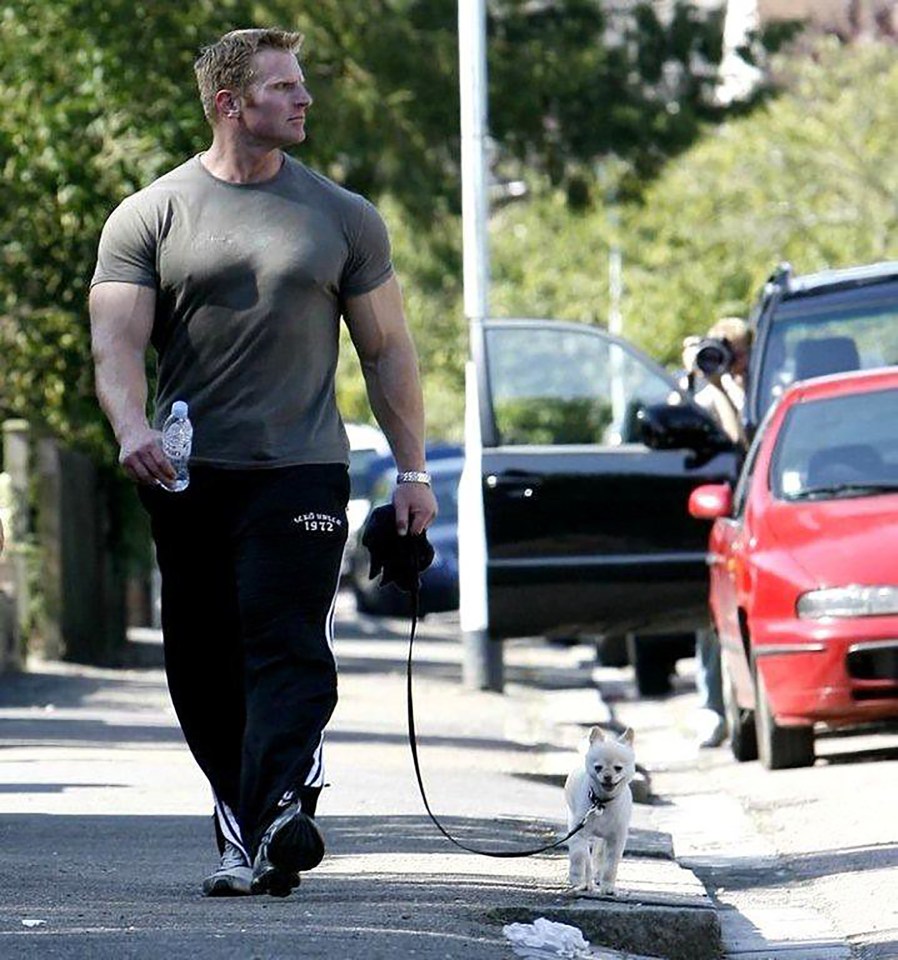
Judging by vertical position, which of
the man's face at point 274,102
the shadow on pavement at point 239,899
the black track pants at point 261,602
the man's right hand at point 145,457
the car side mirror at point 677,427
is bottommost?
the shadow on pavement at point 239,899

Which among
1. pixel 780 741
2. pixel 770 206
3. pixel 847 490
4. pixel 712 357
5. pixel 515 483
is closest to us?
pixel 780 741

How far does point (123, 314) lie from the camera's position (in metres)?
6.64

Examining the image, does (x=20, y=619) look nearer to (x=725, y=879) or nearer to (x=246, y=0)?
(x=246, y=0)

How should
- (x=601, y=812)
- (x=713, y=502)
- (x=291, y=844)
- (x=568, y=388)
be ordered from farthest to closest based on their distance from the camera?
(x=568, y=388) < (x=713, y=502) < (x=601, y=812) < (x=291, y=844)

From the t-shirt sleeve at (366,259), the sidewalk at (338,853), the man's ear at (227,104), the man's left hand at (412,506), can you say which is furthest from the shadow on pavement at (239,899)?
the man's ear at (227,104)

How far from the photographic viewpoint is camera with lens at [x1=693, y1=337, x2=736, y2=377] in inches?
549

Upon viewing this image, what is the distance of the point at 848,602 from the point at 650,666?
6.40 m

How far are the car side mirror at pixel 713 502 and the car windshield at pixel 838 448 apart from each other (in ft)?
2.09

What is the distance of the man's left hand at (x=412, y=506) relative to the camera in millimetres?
6836

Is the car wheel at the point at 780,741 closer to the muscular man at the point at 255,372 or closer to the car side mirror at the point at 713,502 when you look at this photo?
the car side mirror at the point at 713,502

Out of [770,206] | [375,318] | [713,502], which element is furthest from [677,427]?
[770,206]

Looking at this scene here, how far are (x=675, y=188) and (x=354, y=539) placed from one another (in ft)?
70.6

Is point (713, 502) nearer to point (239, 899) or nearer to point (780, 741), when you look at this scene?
point (780, 741)

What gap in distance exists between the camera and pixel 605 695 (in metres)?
17.9
